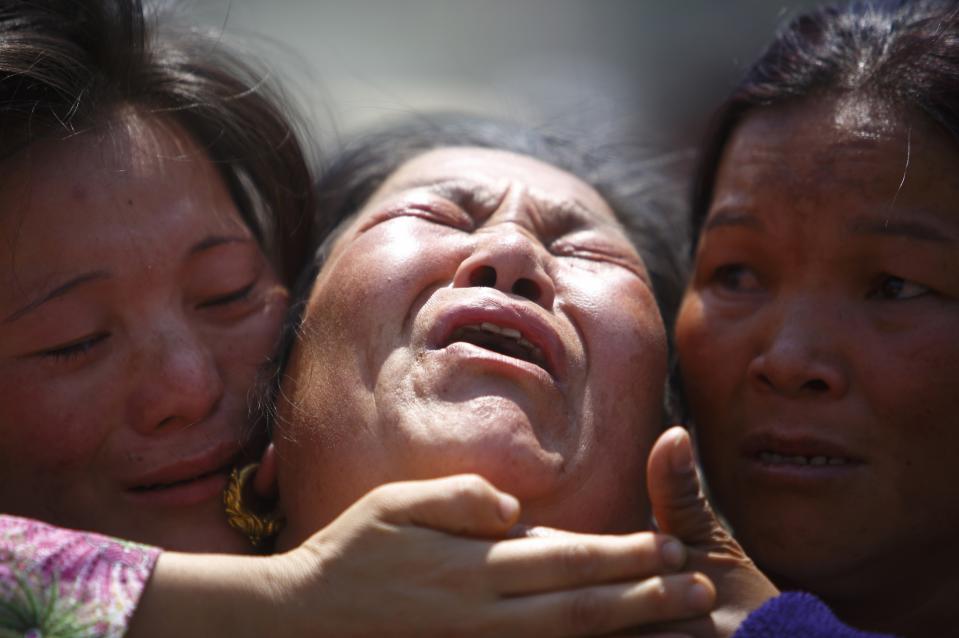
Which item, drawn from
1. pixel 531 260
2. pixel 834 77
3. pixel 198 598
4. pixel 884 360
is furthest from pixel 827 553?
pixel 198 598

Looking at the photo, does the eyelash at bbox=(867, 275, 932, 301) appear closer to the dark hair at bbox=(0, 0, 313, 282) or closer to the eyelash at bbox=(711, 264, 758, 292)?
the eyelash at bbox=(711, 264, 758, 292)

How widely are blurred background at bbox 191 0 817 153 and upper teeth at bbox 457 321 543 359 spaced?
619 centimetres

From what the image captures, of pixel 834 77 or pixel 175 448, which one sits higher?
pixel 834 77

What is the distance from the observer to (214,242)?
2543 mm

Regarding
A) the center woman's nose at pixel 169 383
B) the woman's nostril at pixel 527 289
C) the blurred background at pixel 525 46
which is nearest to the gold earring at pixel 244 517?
the center woman's nose at pixel 169 383

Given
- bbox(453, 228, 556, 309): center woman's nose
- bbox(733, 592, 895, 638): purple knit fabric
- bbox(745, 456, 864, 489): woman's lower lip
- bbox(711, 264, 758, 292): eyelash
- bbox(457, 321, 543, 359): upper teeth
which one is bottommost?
bbox(745, 456, 864, 489): woman's lower lip

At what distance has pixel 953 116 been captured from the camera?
96.1 inches

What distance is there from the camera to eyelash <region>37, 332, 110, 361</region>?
7.57ft

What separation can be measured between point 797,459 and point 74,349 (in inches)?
68.3

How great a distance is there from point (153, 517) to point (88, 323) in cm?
47

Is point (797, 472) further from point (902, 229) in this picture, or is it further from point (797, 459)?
point (902, 229)

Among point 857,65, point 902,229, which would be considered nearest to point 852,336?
point 902,229

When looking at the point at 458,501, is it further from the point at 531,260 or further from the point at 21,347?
the point at 21,347

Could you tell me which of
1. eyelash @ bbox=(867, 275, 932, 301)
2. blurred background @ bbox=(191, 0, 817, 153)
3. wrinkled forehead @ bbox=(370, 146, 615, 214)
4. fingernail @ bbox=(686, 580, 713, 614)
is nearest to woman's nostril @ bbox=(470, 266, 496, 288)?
wrinkled forehead @ bbox=(370, 146, 615, 214)
